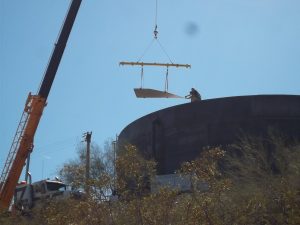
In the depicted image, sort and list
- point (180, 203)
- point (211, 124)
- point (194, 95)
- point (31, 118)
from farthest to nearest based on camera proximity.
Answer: point (194, 95), point (211, 124), point (31, 118), point (180, 203)

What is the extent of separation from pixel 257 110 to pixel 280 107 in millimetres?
1707

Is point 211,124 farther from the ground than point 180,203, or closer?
farther from the ground

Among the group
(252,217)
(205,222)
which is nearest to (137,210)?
(205,222)

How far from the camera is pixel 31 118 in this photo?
2950 centimetres

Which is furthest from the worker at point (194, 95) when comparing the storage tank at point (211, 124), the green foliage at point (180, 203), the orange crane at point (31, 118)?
the green foliage at point (180, 203)

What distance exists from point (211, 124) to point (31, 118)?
55.4ft

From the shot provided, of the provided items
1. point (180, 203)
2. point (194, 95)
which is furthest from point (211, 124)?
point (180, 203)

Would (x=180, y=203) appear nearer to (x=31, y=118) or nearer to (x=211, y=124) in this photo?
(x=31, y=118)

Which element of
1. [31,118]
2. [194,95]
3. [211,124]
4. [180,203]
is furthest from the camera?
[194,95]

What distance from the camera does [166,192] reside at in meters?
9.59

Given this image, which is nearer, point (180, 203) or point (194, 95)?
point (180, 203)

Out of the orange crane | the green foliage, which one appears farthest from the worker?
the green foliage

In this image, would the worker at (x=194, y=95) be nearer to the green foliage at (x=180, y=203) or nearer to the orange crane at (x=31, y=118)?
the orange crane at (x=31, y=118)

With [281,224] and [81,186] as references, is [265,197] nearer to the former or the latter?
[281,224]
